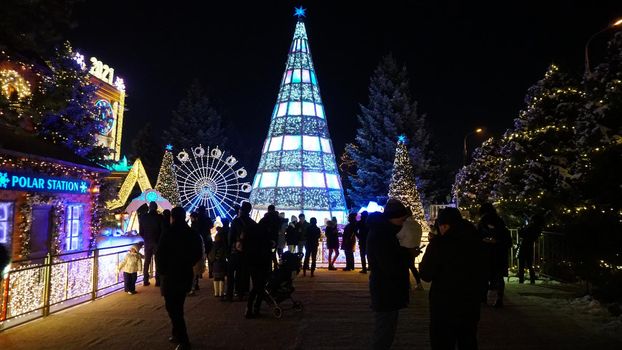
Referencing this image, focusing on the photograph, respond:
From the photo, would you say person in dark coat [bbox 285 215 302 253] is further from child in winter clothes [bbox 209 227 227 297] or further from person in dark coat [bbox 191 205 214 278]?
child in winter clothes [bbox 209 227 227 297]

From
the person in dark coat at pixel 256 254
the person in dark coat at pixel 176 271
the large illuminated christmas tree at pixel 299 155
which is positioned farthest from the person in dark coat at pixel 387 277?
the large illuminated christmas tree at pixel 299 155

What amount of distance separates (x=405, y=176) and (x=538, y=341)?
2077 cm

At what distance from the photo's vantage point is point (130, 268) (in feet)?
35.8

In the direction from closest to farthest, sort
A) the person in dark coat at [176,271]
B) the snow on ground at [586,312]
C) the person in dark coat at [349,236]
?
the person in dark coat at [176,271] → the snow on ground at [586,312] → the person in dark coat at [349,236]

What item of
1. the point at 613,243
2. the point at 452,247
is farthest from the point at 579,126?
the point at 452,247

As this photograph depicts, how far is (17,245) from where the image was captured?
11.9 m

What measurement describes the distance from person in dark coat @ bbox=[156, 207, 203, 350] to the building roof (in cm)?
580

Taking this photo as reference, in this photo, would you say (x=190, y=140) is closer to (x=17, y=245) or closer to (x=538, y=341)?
(x=17, y=245)

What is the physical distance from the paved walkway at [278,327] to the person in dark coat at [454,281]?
2.22m

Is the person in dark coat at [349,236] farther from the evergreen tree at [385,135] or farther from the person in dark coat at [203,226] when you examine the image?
the evergreen tree at [385,135]

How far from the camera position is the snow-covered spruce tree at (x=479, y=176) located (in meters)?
29.2

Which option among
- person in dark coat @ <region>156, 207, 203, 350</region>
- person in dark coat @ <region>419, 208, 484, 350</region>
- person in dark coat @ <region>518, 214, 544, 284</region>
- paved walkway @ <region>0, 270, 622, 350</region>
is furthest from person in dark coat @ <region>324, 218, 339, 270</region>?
person in dark coat @ <region>419, 208, 484, 350</region>

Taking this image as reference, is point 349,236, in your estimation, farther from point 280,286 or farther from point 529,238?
point 280,286

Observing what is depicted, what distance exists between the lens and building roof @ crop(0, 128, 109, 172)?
10906mm
